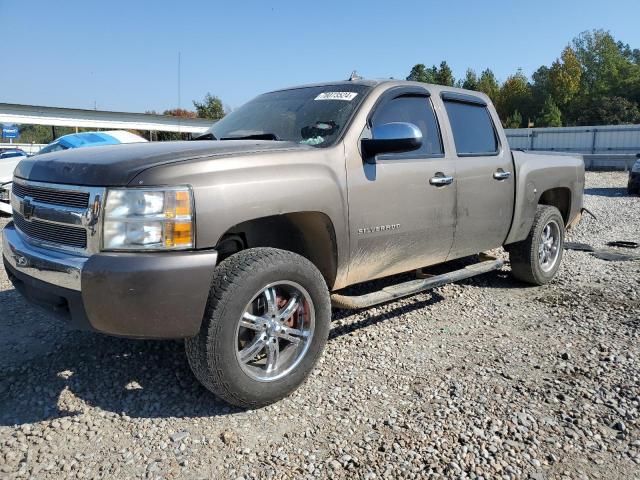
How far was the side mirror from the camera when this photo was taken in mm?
3324

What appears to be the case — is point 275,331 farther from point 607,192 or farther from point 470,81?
point 470,81

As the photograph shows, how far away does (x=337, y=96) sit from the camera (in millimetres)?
3814

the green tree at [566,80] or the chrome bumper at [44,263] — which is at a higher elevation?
the green tree at [566,80]

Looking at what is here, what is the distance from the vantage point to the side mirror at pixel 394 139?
3324mm

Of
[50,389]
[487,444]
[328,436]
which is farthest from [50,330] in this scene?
[487,444]

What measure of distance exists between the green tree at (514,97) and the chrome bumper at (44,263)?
2948 inches

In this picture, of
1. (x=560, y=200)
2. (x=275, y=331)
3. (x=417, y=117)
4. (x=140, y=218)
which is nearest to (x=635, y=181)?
(x=560, y=200)

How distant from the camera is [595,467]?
2496mm

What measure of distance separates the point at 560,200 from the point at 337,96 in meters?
3.55

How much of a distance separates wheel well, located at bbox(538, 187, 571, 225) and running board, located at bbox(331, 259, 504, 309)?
152 centimetres

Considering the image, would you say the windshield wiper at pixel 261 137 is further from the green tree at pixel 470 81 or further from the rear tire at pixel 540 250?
the green tree at pixel 470 81

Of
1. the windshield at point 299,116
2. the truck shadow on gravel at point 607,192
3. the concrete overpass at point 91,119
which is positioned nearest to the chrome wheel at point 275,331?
the windshield at point 299,116

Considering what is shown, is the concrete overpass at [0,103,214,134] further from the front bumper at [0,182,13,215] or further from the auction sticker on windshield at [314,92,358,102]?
the auction sticker on windshield at [314,92,358,102]

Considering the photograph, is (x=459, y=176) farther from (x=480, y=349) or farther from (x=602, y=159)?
(x=602, y=159)
